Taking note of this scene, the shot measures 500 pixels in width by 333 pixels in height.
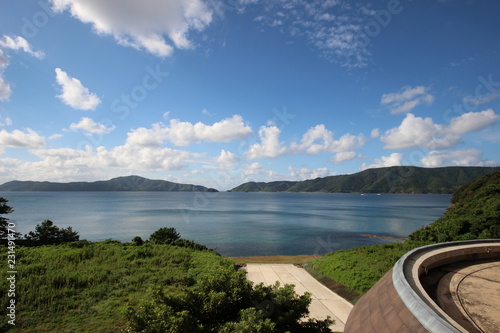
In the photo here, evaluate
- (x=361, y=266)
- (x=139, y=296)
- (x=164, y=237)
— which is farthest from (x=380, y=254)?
(x=164, y=237)

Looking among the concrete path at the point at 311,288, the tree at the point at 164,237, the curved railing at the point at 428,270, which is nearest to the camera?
the curved railing at the point at 428,270

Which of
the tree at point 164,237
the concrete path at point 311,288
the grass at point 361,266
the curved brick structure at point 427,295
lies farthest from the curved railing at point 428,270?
the tree at point 164,237

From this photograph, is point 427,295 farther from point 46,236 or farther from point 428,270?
point 46,236

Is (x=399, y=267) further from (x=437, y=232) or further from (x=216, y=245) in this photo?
(x=216, y=245)

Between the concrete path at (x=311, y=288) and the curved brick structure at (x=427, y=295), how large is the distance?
427 cm

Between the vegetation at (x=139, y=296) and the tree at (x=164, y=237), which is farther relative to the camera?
the tree at (x=164, y=237)

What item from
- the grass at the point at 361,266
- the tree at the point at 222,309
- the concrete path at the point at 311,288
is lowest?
the concrete path at the point at 311,288

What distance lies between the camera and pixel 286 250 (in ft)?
113

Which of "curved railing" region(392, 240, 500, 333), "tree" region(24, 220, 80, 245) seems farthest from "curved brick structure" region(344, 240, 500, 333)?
"tree" region(24, 220, 80, 245)

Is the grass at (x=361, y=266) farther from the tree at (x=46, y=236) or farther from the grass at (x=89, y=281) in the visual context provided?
the tree at (x=46, y=236)

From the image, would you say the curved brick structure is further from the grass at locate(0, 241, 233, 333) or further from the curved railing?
the grass at locate(0, 241, 233, 333)

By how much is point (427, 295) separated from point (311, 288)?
10.4 m

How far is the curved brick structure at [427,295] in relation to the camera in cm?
371

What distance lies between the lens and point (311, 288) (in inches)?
539
